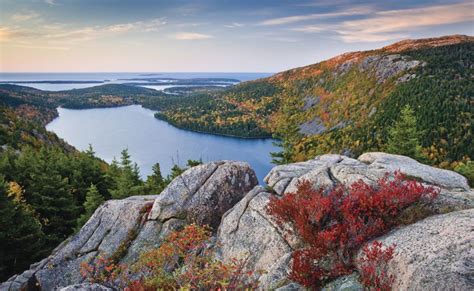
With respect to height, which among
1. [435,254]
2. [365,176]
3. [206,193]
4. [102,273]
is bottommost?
[206,193]

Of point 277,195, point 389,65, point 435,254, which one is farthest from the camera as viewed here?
point 389,65

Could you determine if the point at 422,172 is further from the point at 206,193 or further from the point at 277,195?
the point at 206,193

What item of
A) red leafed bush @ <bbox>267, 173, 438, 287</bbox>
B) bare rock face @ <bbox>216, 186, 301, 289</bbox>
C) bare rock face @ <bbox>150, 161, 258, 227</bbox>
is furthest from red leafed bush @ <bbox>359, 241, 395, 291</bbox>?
bare rock face @ <bbox>150, 161, 258, 227</bbox>

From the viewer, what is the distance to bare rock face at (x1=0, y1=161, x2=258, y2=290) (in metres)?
18.8

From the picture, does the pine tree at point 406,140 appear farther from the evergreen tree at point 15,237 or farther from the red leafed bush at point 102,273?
the evergreen tree at point 15,237

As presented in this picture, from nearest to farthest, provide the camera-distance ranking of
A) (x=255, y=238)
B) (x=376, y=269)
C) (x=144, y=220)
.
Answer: (x=376, y=269)
(x=255, y=238)
(x=144, y=220)

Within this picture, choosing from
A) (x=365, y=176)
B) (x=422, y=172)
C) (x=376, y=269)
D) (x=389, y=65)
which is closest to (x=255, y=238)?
(x=365, y=176)

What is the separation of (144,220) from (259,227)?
29.8ft

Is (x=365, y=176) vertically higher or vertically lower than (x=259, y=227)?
higher

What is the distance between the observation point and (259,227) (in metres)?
14.9

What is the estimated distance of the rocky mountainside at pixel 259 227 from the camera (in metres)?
7.86

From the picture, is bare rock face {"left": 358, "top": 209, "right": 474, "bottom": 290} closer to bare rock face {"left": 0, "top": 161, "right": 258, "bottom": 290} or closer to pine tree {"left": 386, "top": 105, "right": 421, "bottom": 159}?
bare rock face {"left": 0, "top": 161, "right": 258, "bottom": 290}

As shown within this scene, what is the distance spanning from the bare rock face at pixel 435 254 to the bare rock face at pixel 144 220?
1183 centimetres

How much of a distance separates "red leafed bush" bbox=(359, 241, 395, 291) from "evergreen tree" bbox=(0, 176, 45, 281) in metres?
28.9
